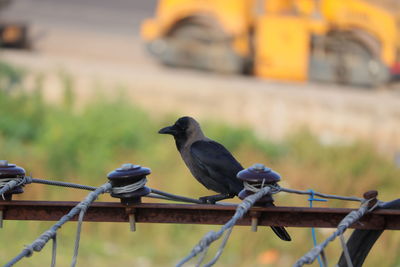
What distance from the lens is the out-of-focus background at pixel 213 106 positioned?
11984 millimetres

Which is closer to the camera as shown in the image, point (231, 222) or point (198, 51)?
point (231, 222)

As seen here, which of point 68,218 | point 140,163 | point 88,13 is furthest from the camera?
point 88,13

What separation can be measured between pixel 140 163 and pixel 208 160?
31.5 ft

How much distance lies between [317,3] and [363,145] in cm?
597

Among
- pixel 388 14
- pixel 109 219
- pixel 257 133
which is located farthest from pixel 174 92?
pixel 109 219

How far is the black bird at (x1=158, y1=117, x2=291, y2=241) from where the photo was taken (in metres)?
4.70

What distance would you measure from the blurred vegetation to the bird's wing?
6.27 meters

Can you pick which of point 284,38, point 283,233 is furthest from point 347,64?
point 283,233

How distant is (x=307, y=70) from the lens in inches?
824

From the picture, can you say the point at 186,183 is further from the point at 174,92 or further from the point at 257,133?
the point at 174,92

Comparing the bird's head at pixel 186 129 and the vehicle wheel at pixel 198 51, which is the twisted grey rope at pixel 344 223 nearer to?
the bird's head at pixel 186 129

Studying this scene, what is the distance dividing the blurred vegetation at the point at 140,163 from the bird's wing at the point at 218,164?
627 centimetres

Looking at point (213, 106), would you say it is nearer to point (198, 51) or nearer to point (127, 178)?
point (198, 51)

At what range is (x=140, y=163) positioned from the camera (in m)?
14.3
